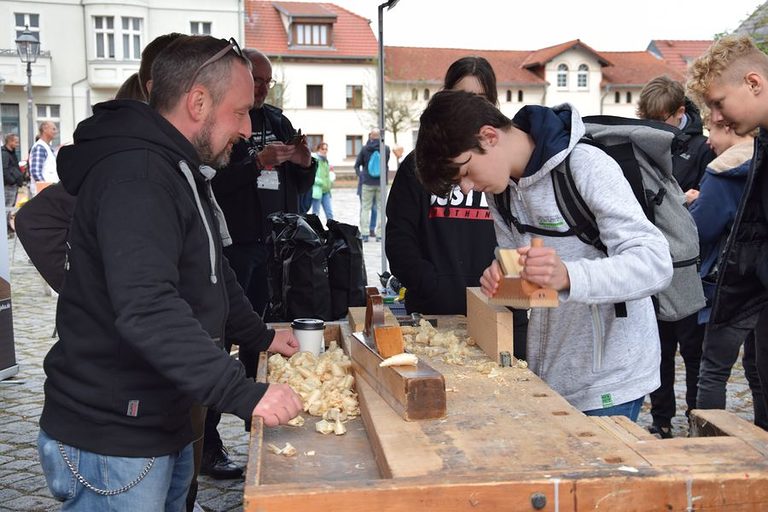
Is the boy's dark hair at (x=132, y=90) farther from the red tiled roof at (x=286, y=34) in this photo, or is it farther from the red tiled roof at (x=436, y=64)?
the red tiled roof at (x=436, y=64)

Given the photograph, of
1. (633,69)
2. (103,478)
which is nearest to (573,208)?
(103,478)

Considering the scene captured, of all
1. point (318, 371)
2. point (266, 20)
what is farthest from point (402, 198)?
point (266, 20)

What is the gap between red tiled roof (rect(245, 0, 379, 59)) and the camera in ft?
150

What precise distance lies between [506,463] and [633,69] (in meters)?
57.5

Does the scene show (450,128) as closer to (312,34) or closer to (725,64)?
(725,64)

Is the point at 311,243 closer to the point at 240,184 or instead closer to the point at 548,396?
the point at 240,184

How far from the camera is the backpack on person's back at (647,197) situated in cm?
244

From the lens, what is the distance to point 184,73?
2264mm

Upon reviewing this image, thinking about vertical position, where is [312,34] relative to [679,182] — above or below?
above

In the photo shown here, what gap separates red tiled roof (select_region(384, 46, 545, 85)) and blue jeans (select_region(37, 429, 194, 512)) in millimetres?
46680

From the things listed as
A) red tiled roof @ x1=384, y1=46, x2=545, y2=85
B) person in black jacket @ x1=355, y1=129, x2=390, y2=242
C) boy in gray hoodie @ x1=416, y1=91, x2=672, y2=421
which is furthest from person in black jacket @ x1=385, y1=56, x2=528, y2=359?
red tiled roof @ x1=384, y1=46, x2=545, y2=85

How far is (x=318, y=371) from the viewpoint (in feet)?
8.21

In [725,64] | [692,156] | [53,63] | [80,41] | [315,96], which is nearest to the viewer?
[725,64]

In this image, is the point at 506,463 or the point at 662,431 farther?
the point at 662,431
